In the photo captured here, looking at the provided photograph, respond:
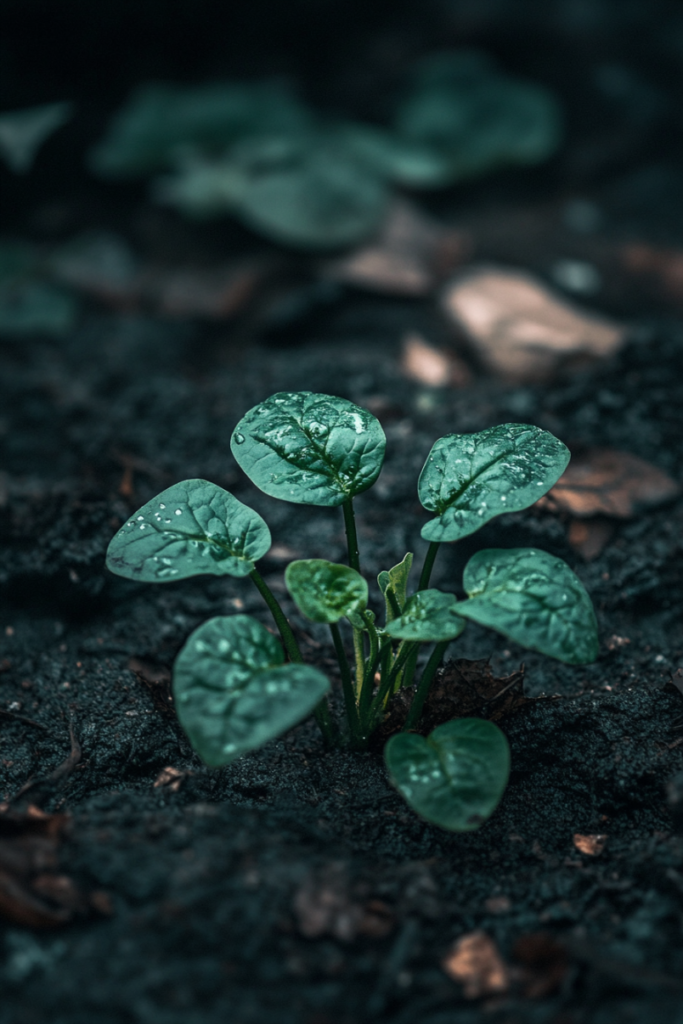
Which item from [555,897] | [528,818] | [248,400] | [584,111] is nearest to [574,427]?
[248,400]

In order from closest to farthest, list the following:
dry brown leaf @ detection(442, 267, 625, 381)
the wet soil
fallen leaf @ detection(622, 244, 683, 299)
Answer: the wet soil, dry brown leaf @ detection(442, 267, 625, 381), fallen leaf @ detection(622, 244, 683, 299)

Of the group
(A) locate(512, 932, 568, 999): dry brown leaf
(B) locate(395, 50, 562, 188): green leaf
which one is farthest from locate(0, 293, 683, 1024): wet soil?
(B) locate(395, 50, 562, 188): green leaf

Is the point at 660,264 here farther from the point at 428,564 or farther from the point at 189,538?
the point at 189,538

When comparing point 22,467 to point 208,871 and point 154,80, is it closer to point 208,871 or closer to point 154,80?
point 208,871

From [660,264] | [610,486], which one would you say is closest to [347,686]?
[610,486]

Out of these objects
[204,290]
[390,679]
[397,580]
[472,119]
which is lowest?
[204,290]

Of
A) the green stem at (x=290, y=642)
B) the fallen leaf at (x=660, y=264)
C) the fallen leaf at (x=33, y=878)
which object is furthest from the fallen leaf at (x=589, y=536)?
the fallen leaf at (x=660, y=264)

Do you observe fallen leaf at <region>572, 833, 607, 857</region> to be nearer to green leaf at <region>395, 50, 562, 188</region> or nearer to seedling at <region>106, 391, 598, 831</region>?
seedling at <region>106, 391, 598, 831</region>
